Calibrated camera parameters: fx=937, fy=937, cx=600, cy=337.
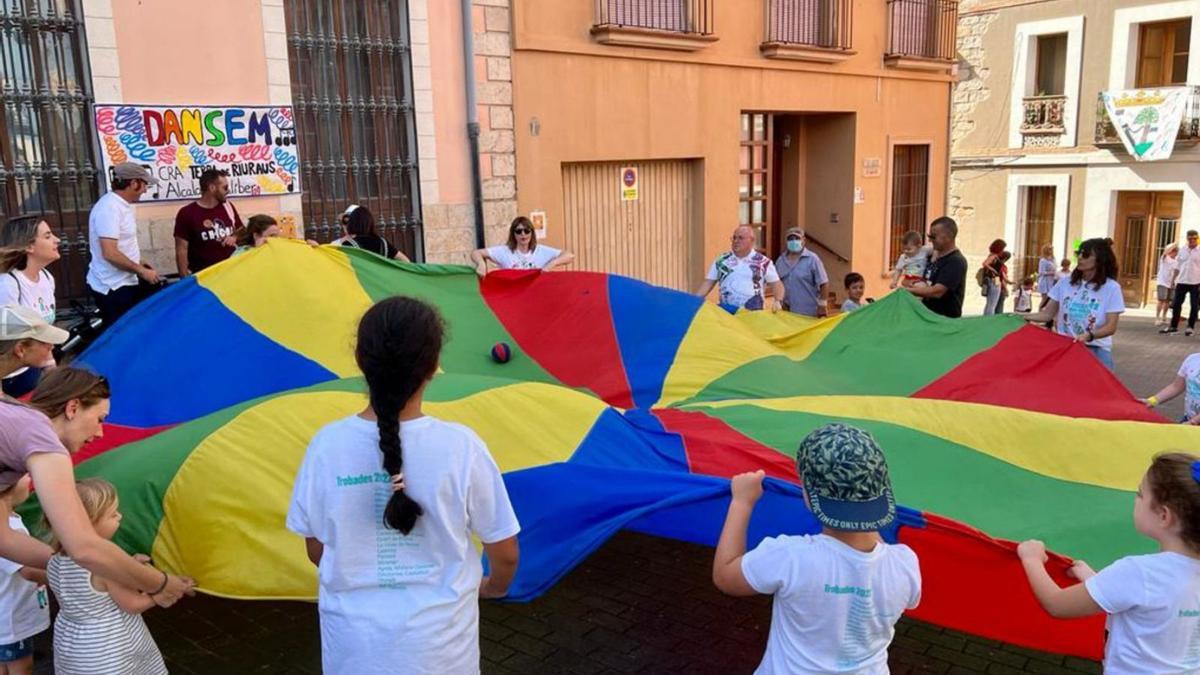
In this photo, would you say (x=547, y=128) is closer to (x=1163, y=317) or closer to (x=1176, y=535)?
(x=1176, y=535)

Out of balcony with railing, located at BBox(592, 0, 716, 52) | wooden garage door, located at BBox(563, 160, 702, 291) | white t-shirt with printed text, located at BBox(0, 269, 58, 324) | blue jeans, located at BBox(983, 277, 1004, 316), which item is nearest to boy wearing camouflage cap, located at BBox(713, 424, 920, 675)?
white t-shirt with printed text, located at BBox(0, 269, 58, 324)

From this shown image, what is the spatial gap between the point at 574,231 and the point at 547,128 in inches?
47.2

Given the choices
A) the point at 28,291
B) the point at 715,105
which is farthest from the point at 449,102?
the point at 28,291

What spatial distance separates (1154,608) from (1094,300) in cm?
383

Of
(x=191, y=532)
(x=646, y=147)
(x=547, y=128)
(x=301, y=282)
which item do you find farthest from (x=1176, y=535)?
(x=646, y=147)

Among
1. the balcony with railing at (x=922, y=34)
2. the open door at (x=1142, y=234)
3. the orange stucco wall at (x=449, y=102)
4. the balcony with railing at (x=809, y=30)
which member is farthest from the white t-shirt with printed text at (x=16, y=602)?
the open door at (x=1142, y=234)

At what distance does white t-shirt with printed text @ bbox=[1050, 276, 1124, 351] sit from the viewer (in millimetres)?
5395

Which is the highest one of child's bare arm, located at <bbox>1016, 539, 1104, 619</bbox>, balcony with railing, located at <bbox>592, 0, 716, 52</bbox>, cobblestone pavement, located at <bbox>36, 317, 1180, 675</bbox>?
balcony with railing, located at <bbox>592, 0, 716, 52</bbox>

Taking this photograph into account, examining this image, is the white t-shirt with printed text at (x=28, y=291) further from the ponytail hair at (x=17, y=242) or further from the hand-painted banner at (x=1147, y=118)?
the hand-painted banner at (x=1147, y=118)

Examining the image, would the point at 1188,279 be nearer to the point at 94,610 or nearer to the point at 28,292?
the point at 28,292

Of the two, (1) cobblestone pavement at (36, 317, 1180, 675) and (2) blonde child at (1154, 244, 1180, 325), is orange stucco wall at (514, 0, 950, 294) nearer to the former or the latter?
(2) blonde child at (1154, 244, 1180, 325)

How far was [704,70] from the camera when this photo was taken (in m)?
10.7

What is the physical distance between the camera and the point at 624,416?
3.61m

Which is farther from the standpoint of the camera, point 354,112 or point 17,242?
point 354,112
